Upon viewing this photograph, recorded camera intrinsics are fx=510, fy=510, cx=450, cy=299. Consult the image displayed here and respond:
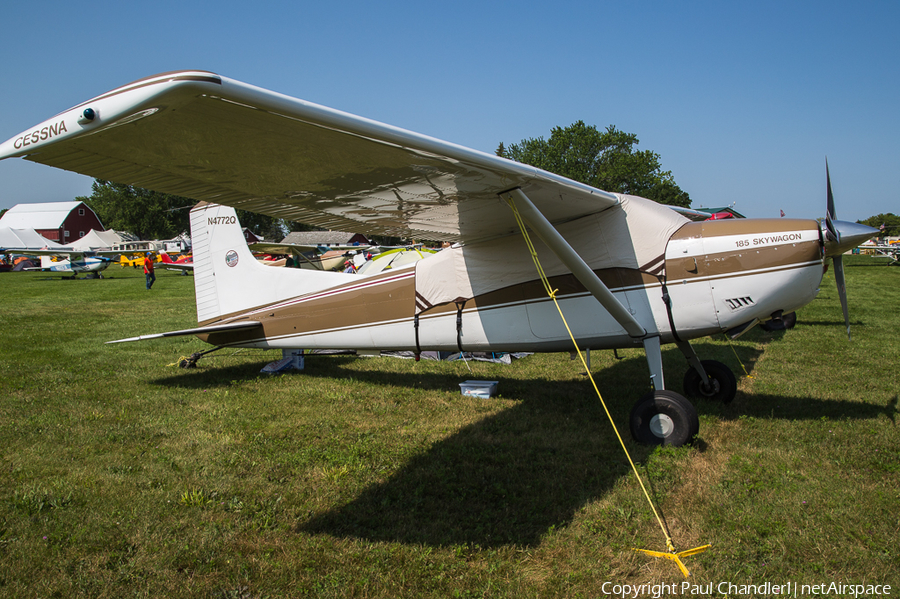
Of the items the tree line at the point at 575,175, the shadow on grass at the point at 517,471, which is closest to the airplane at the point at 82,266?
the tree line at the point at 575,175

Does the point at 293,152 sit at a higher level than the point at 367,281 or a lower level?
higher

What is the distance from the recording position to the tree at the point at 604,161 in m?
67.4

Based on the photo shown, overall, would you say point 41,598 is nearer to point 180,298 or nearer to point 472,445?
point 472,445

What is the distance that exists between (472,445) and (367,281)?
256 cm

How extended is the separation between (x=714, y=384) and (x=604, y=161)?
7093 centimetres

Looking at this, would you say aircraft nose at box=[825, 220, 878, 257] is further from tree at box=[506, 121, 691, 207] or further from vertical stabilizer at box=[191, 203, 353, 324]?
tree at box=[506, 121, 691, 207]

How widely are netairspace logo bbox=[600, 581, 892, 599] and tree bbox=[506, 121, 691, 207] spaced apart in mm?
68208

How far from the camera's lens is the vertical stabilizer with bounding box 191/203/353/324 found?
7.14 metres

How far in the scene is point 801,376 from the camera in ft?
22.9

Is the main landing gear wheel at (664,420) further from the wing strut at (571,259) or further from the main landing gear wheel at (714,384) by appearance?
the main landing gear wheel at (714,384)

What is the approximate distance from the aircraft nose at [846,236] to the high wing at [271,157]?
1.98m

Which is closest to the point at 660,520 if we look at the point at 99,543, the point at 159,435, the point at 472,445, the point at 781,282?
the point at 472,445

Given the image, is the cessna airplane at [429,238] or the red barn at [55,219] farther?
the red barn at [55,219]

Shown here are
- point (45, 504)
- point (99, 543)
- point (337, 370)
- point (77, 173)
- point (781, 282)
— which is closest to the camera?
point (77, 173)
